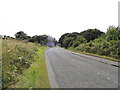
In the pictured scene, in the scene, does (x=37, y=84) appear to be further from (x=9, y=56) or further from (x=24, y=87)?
(x=9, y=56)

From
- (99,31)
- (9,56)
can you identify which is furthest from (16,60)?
(99,31)

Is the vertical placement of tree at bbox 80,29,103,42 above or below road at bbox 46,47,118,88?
above

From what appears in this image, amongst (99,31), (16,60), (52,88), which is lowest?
(52,88)

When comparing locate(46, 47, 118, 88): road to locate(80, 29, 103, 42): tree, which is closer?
locate(46, 47, 118, 88): road

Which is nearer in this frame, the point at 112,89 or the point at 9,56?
the point at 112,89

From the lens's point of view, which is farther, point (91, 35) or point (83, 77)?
point (91, 35)

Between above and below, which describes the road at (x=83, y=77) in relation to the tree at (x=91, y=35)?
below

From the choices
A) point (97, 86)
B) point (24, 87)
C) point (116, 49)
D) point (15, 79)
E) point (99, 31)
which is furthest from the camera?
point (99, 31)

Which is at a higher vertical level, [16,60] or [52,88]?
[16,60]

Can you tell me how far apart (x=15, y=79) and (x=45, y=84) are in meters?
1.67

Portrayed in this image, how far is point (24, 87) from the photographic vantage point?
15.0ft

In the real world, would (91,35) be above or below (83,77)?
above

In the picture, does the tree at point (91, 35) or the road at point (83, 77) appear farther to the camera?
the tree at point (91, 35)

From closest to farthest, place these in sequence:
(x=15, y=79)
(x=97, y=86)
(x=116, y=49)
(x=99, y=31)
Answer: (x=97, y=86), (x=15, y=79), (x=116, y=49), (x=99, y=31)
